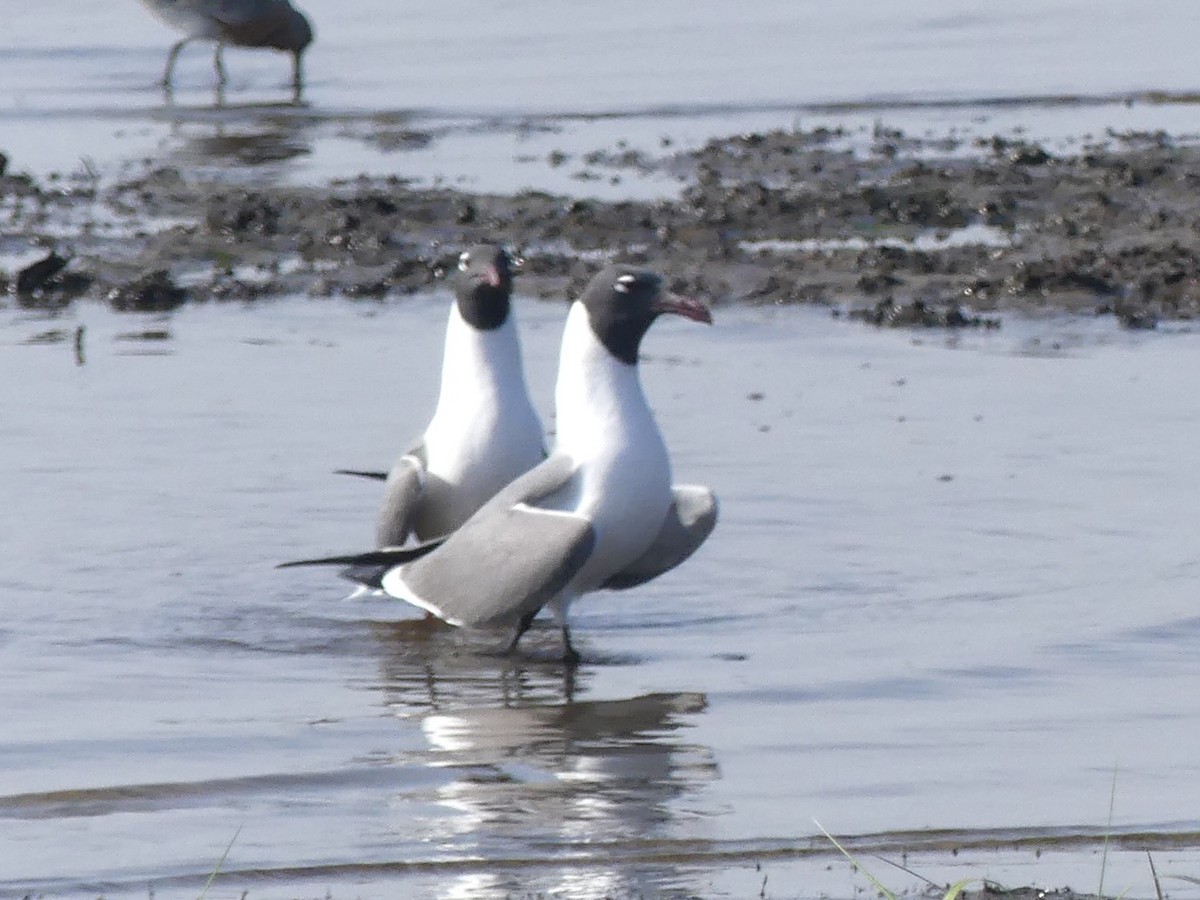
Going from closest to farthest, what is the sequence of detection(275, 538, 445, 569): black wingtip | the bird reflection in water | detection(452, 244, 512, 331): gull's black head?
the bird reflection in water, detection(275, 538, 445, 569): black wingtip, detection(452, 244, 512, 331): gull's black head

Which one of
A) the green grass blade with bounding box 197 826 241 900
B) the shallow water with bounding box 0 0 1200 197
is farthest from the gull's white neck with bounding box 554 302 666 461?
the shallow water with bounding box 0 0 1200 197

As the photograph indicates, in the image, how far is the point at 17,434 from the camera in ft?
33.3

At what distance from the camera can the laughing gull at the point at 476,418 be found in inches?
318

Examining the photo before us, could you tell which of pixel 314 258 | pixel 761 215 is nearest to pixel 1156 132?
pixel 761 215

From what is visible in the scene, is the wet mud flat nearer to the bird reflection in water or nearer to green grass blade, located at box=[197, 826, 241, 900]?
the bird reflection in water

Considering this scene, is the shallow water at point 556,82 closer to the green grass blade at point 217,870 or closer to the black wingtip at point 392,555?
the black wingtip at point 392,555

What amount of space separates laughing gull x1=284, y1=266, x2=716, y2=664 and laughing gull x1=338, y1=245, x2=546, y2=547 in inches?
16.1

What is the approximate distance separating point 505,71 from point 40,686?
14.7 metres

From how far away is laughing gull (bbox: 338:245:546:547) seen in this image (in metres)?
8.08

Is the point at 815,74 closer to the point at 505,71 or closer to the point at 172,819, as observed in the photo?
the point at 505,71

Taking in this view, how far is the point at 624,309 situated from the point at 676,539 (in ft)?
2.26

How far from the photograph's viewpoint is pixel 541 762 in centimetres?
654

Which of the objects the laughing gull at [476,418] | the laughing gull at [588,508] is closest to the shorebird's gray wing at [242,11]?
the laughing gull at [476,418]

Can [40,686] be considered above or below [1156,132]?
below
